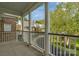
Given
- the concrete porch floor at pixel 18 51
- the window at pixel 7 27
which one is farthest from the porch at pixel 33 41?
the window at pixel 7 27

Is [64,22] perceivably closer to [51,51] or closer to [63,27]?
[63,27]

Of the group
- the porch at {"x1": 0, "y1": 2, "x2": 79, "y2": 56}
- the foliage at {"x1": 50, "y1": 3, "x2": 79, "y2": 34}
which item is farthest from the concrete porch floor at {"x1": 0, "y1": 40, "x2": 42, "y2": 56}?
the foliage at {"x1": 50, "y1": 3, "x2": 79, "y2": 34}

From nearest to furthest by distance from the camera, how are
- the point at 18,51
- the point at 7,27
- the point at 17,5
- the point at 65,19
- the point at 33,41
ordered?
the point at 18,51 → the point at 65,19 → the point at 17,5 → the point at 33,41 → the point at 7,27

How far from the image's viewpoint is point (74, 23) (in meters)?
7.33

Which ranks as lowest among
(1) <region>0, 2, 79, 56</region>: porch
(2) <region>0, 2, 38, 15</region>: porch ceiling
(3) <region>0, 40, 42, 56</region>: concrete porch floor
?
(3) <region>0, 40, 42, 56</region>: concrete porch floor

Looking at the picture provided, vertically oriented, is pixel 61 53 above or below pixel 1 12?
below

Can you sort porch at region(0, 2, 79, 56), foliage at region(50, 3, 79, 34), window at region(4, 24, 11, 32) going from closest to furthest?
porch at region(0, 2, 79, 56) → foliage at region(50, 3, 79, 34) → window at region(4, 24, 11, 32)

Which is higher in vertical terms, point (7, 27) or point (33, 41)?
point (7, 27)

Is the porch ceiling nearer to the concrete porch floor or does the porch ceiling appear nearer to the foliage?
the foliage

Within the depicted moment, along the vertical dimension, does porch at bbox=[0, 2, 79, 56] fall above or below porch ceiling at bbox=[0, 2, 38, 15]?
below

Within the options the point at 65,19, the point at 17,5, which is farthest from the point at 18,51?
the point at 17,5

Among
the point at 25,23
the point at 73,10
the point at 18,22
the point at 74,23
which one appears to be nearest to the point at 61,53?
the point at 74,23

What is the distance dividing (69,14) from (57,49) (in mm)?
3971

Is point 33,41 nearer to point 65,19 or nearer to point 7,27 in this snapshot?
point 65,19
